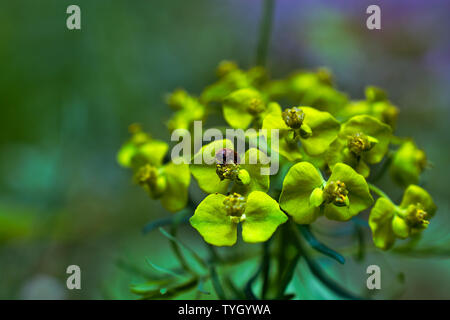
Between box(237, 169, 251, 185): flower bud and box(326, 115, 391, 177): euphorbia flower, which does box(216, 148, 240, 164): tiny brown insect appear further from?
box(326, 115, 391, 177): euphorbia flower

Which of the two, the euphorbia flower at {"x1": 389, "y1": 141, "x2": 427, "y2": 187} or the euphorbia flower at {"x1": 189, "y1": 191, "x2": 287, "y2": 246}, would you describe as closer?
the euphorbia flower at {"x1": 189, "y1": 191, "x2": 287, "y2": 246}

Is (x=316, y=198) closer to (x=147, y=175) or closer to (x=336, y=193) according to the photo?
(x=336, y=193)

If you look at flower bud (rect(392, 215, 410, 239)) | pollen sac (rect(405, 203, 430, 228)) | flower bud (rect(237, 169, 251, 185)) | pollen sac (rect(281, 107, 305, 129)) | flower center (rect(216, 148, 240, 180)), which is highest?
pollen sac (rect(281, 107, 305, 129))

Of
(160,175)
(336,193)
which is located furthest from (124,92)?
(336,193)

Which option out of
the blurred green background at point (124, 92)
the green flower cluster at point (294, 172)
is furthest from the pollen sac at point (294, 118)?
the blurred green background at point (124, 92)

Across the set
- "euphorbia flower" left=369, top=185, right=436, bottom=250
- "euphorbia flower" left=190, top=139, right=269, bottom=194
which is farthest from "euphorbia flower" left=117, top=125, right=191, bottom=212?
"euphorbia flower" left=369, top=185, right=436, bottom=250

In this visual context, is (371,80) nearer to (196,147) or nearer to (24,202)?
(196,147)

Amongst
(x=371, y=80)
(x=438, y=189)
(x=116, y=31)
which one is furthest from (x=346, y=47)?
(x=116, y=31)

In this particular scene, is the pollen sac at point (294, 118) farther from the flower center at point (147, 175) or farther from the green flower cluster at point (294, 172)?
the flower center at point (147, 175)
